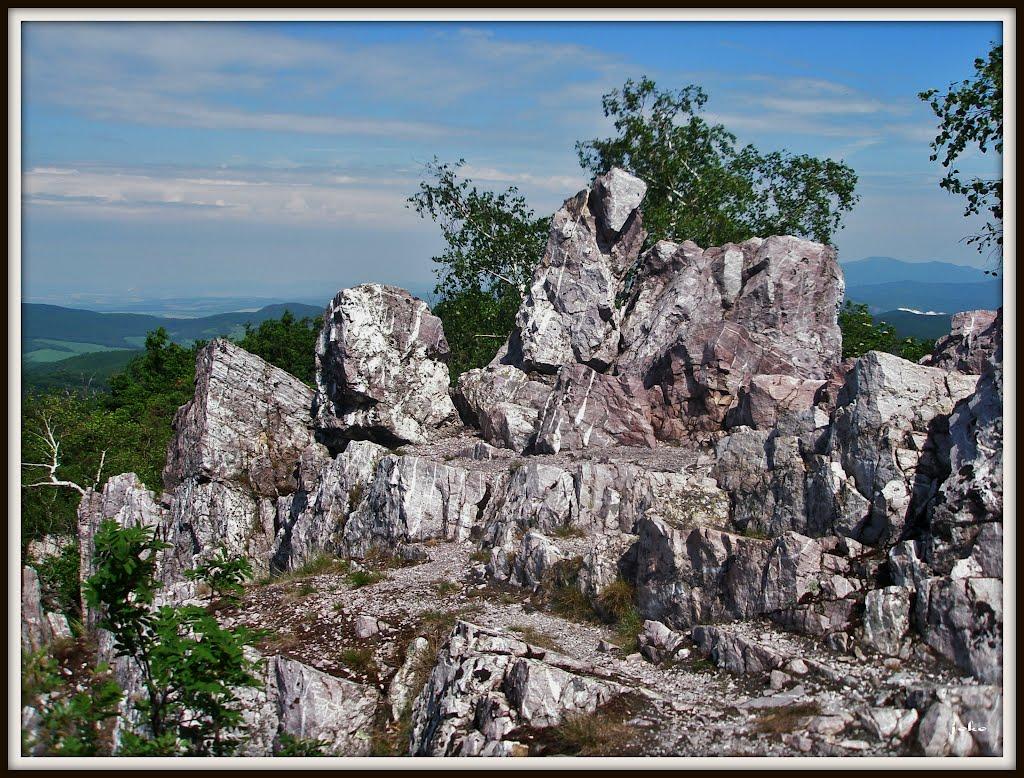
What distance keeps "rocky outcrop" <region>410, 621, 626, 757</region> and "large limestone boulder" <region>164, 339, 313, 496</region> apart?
47.6 ft

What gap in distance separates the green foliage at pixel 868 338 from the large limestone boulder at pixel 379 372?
2039 centimetres

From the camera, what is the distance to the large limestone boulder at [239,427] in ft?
91.8

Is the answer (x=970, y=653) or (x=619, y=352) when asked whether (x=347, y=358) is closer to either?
(x=619, y=352)

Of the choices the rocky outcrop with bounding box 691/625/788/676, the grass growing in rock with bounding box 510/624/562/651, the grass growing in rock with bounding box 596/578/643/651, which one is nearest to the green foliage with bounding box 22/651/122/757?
the grass growing in rock with bounding box 510/624/562/651

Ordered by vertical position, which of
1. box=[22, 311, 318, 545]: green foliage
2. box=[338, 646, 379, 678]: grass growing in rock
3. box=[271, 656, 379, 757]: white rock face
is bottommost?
box=[271, 656, 379, 757]: white rock face

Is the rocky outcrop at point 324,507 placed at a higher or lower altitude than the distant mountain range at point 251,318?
lower

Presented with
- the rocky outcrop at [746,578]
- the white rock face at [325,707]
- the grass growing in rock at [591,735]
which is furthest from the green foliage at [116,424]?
the grass growing in rock at [591,735]

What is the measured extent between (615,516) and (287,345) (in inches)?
1586

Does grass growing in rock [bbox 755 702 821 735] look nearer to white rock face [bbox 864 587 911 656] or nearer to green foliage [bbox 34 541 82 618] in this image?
white rock face [bbox 864 587 911 656]

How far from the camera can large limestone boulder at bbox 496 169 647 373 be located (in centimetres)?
3136

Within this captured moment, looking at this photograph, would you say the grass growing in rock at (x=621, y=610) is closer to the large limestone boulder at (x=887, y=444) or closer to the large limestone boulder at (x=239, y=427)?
the large limestone boulder at (x=887, y=444)

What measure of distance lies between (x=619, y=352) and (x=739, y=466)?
36.1 ft

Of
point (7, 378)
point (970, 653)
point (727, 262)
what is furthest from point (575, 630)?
point (727, 262)

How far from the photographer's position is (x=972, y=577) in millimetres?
14367
